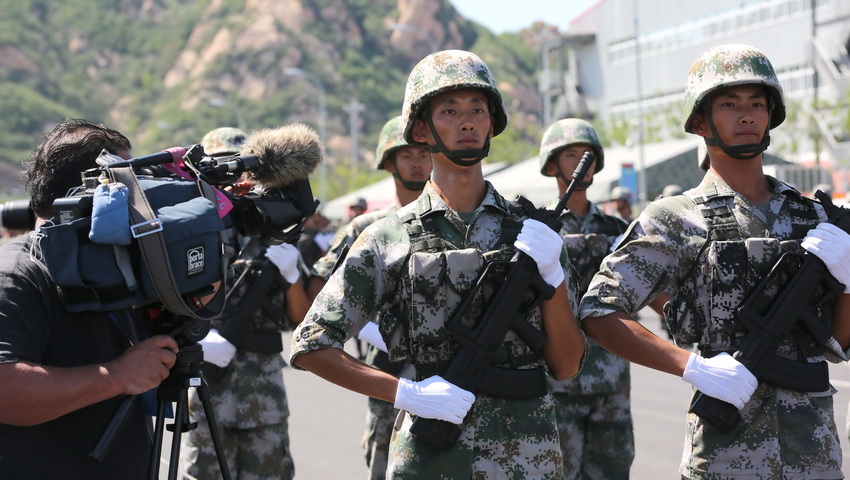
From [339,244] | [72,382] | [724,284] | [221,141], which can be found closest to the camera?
[72,382]

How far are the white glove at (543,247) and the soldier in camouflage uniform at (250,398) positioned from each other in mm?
2582

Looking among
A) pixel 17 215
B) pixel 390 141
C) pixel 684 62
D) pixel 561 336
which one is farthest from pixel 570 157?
pixel 684 62

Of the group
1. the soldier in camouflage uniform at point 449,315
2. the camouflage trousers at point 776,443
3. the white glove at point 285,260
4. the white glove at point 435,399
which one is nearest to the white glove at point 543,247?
the soldier in camouflage uniform at point 449,315

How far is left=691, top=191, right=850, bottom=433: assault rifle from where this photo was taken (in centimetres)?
371

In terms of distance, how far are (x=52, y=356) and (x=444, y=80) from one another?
1.61 meters

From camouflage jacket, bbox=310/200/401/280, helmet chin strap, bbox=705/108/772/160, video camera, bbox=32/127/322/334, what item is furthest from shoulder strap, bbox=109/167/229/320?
camouflage jacket, bbox=310/200/401/280

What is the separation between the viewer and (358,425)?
9.80m

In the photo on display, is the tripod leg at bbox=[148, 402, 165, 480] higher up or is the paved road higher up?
the tripod leg at bbox=[148, 402, 165, 480]

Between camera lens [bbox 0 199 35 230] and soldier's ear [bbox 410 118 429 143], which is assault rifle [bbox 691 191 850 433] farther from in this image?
camera lens [bbox 0 199 35 230]

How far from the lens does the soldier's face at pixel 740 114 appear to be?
4.00 m

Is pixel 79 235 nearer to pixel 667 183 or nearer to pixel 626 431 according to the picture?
pixel 626 431

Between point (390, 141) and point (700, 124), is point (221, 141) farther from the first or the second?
point (700, 124)

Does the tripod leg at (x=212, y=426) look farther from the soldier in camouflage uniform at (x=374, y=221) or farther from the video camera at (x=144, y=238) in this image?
the soldier in camouflage uniform at (x=374, y=221)

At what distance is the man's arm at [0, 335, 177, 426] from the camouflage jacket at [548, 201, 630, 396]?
3217mm
